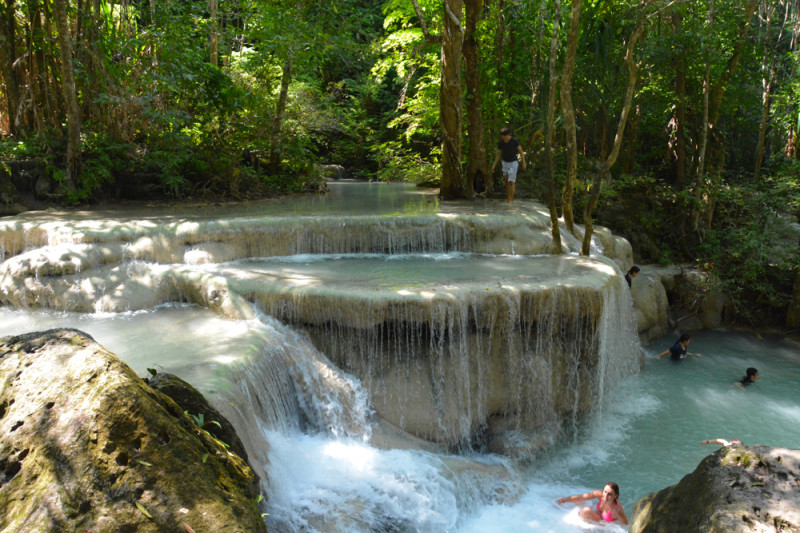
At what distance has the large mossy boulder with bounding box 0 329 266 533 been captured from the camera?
254 cm

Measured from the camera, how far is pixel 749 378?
870 centimetres

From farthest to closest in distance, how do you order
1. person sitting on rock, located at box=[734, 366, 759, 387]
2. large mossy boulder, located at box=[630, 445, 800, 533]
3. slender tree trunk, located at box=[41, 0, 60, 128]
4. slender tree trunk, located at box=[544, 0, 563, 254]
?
1. slender tree trunk, located at box=[41, 0, 60, 128]
2. person sitting on rock, located at box=[734, 366, 759, 387]
3. slender tree trunk, located at box=[544, 0, 563, 254]
4. large mossy boulder, located at box=[630, 445, 800, 533]

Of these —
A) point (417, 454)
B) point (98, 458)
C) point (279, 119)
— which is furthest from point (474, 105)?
point (98, 458)

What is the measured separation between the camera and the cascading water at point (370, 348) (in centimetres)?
512

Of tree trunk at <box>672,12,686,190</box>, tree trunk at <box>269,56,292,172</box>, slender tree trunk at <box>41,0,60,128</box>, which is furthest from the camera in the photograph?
tree trunk at <box>269,56,292,172</box>

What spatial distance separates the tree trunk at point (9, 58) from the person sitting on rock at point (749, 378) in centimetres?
1349

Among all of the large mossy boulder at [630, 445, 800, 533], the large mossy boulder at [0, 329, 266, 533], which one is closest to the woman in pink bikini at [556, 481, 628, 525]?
the large mossy boulder at [630, 445, 800, 533]

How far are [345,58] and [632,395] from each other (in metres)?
9.62

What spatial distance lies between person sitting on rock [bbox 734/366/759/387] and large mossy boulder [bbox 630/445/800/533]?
207 inches

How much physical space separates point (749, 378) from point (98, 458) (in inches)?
353

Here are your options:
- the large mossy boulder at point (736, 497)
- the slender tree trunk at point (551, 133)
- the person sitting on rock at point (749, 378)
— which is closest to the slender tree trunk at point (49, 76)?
the slender tree trunk at point (551, 133)

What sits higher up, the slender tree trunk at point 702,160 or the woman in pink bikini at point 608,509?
the slender tree trunk at point 702,160

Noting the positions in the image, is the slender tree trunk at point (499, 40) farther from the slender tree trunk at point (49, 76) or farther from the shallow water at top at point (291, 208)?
the slender tree trunk at point (49, 76)

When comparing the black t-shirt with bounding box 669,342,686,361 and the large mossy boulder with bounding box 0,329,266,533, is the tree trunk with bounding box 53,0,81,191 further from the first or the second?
the black t-shirt with bounding box 669,342,686,361
